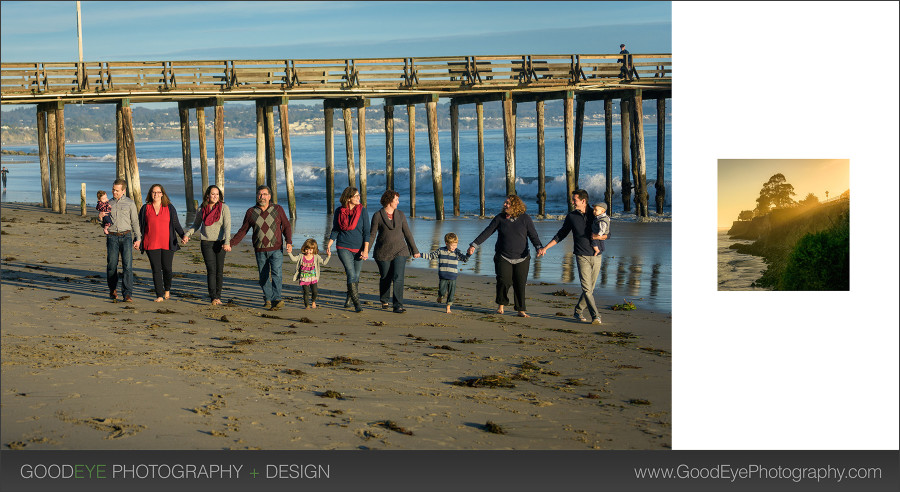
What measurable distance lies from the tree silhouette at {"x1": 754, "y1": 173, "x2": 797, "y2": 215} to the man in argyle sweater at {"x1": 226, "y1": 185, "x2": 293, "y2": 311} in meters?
5.91

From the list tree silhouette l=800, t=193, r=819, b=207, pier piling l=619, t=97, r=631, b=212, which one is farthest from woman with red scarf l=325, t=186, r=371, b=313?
pier piling l=619, t=97, r=631, b=212

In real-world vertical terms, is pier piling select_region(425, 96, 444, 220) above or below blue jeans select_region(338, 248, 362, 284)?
above

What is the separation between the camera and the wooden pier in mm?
25406

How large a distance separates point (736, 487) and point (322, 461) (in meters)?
2.66

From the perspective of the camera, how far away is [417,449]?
641 centimetres

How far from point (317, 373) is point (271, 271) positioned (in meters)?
4.09

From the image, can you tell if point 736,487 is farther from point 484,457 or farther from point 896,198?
point 896,198

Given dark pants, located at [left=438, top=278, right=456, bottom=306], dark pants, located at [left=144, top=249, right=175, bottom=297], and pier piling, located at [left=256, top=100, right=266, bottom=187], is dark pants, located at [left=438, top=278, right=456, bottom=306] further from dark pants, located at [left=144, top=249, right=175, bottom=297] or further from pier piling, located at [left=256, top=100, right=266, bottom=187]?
pier piling, located at [left=256, top=100, right=266, bottom=187]

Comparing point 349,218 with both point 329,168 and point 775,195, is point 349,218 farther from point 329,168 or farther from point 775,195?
point 329,168

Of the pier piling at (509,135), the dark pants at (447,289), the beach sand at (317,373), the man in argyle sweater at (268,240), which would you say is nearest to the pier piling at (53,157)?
the pier piling at (509,135)

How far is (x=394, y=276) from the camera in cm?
1216

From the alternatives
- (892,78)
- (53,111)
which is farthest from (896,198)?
(53,111)

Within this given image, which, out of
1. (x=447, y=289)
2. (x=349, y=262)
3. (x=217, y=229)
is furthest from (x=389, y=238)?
(x=217, y=229)

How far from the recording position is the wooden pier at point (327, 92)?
2541 centimetres
